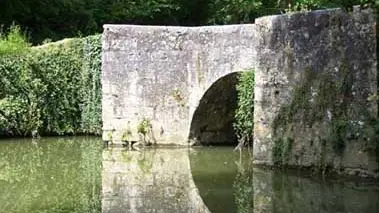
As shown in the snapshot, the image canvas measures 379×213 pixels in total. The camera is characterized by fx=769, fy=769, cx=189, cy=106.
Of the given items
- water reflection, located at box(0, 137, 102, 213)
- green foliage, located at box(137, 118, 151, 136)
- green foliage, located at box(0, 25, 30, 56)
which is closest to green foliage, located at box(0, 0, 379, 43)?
green foliage, located at box(0, 25, 30, 56)

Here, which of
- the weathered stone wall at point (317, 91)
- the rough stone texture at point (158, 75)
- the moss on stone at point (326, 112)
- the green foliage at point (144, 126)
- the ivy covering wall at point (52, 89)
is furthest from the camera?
the ivy covering wall at point (52, 89)

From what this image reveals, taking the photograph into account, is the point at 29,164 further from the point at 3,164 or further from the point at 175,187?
the point at 175,187

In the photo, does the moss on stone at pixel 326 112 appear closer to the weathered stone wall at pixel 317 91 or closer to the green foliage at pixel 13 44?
the weathered stone wall at pixel 317 91

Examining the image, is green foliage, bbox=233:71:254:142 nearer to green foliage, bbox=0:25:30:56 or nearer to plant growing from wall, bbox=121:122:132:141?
plant growing from wall, bbox=121:122:132:141

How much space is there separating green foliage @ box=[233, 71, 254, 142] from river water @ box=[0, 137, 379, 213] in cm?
41

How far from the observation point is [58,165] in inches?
473

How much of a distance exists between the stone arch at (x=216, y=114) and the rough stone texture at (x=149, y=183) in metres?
0.76

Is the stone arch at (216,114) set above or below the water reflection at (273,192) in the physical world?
above

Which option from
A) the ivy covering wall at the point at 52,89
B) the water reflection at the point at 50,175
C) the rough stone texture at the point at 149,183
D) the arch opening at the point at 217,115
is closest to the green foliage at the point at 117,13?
the ivy covering wall at the point at 52,89

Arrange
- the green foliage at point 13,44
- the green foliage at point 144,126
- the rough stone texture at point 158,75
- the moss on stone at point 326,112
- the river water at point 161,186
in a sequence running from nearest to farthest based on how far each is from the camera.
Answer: the river water at point 161,186, the moss on stone at point 326,112, the rough stone texture at point 158,75, the green foliage at point 144,126, the green foliage at point 13,44

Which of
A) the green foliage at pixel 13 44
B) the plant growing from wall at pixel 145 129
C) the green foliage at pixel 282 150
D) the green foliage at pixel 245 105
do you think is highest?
the green foliage at pixel 13 44

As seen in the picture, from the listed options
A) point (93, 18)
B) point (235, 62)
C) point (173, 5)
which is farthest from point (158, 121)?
point (173, 5)

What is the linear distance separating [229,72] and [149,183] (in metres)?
3.83

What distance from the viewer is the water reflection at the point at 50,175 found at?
338 inches
